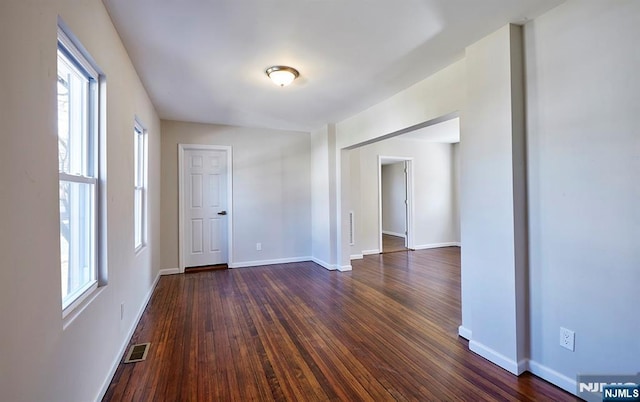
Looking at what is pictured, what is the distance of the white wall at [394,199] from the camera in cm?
857

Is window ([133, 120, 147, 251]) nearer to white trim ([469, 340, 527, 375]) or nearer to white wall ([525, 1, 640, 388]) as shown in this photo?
white trim ([469, 340, 527, 375])

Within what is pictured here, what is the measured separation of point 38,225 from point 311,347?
6.42 ft

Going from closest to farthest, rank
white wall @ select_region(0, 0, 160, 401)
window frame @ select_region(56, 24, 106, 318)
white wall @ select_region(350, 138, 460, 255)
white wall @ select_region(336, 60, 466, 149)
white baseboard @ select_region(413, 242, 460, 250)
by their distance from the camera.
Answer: white wall @ select_region(0, 0, 160, 401)
window frame @ select_region(56, 24, 106, 318)
white wall @ select_region(336, 60, 466, 149)
white wall @ select_region(350, 138, 460, 255)
white baseboard @ select_region(413, 242, 460, 250)

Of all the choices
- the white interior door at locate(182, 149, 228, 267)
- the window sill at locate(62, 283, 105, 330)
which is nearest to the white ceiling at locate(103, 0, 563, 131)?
the white interior door at locate(182, 149, 228, 267)

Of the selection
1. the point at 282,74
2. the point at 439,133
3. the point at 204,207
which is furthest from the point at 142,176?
the point at 439,133

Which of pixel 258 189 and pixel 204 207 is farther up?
pixel 258 189

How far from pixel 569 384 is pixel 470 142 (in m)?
1.72

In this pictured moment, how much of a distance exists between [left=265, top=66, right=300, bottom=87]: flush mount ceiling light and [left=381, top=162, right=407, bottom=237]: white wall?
6101 millimetres

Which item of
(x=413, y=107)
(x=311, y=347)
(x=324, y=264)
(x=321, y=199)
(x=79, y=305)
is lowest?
(x=311, y=347)

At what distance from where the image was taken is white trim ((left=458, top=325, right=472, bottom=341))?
251 cm

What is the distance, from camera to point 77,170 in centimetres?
173

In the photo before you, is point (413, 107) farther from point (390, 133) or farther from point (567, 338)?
point (567, 338)

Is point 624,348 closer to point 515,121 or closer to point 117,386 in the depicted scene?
point 515,121

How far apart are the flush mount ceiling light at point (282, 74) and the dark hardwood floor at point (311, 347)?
2.35 meters
